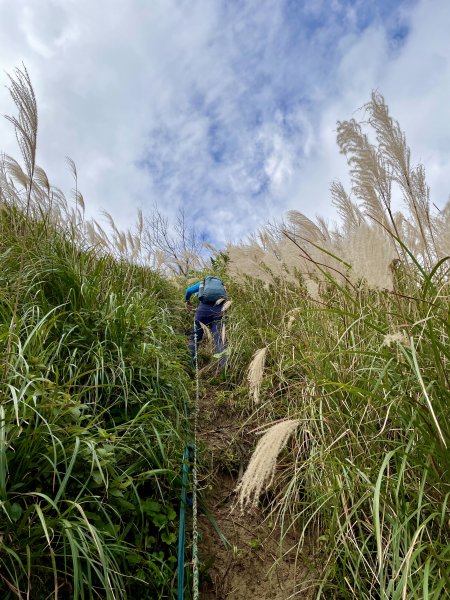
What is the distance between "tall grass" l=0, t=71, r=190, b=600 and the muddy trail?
10.2 inches

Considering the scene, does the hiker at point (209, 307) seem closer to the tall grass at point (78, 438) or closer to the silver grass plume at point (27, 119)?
the tall grass at point (78, 438)

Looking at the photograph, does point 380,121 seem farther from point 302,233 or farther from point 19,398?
point 19,398

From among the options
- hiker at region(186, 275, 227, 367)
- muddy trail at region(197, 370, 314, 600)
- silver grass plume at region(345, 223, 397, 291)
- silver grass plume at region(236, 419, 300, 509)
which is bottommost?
muddy trail at region(197, 370, 314, 600)

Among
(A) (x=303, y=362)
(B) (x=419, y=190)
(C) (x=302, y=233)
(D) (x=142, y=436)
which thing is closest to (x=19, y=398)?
(D) (x=142, y=436)

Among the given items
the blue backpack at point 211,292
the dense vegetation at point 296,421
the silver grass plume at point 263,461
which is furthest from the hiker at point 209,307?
the silver grass plume at point 263,461

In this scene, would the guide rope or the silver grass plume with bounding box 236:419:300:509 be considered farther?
the guide rope

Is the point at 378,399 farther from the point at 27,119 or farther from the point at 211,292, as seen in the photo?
the point at 211,292

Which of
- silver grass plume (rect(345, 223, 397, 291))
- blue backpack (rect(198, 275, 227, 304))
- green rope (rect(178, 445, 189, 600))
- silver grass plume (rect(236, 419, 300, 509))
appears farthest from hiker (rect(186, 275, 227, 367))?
silver grass plume (rect(236, 419, 300, 509))

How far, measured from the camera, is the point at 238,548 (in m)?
1.89

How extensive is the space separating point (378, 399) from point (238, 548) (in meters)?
1.12

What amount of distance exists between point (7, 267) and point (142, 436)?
5.26 ft

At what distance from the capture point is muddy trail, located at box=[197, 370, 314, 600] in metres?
1.67

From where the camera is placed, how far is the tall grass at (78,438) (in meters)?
1.25

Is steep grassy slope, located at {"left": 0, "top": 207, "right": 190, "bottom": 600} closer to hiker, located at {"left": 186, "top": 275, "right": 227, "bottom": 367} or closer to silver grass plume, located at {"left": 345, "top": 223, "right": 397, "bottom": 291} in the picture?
silver grass plume, located at {"left": 345, "top": 223, "right": 397, "bottom": 291}
